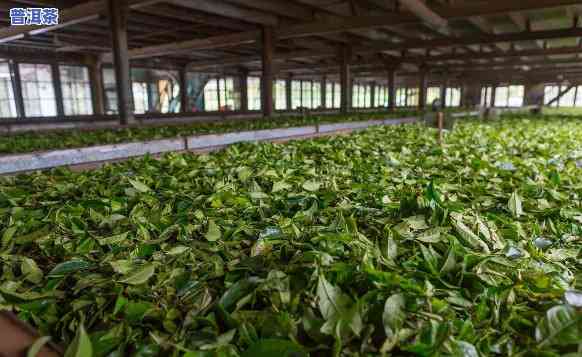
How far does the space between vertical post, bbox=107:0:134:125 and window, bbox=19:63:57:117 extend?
409 inches

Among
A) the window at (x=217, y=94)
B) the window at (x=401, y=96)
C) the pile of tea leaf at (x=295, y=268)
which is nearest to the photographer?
the pile of tea leaf at (x=295, y=268)

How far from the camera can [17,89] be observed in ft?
47.1

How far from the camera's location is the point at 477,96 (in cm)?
3400

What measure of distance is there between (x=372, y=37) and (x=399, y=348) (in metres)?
12.3

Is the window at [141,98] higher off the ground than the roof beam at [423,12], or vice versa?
the roof beam at [423,12]

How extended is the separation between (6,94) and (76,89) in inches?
102

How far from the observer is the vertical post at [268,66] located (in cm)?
960

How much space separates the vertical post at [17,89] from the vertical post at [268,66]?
9751 mm

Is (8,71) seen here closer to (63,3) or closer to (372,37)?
(63,3)

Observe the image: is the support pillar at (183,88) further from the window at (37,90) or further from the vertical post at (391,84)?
the vertical post at (391,84)

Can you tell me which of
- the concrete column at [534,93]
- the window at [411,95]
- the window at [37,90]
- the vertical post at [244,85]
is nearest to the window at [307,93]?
the vertical post at [244,85]

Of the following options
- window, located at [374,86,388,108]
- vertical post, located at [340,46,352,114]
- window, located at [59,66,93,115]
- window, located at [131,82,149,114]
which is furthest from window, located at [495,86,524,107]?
window, located at [59,66,93,115]

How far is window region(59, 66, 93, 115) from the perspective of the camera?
637 inches

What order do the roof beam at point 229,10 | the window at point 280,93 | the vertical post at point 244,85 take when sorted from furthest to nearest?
1. the window at point 280,93
2. the vertical post at point 244,85
3. the roof beam at point 229,10
